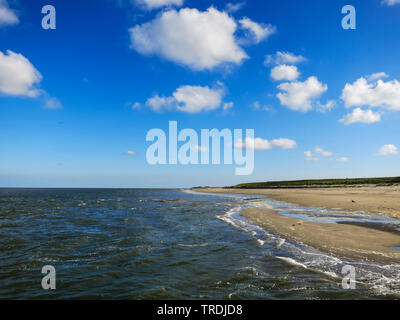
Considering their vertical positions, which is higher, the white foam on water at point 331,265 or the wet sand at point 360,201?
A: the white foam on water at point 331,265

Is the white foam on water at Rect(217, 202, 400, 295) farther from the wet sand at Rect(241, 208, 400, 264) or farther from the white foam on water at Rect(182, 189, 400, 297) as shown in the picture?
the wet sand at Rect(241, 208, 400, 264)

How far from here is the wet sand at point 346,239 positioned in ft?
36.7

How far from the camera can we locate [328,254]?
11578mm

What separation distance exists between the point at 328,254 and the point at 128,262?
30.6 feet

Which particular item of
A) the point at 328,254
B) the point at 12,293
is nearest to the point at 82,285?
the point at 12,293

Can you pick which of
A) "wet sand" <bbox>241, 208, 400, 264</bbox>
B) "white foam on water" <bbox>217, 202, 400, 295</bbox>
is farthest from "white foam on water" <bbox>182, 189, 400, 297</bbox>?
"wet sand" <bbox>241, 208, 400, 264</bbox>

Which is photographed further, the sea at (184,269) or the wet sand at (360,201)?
the wet sand at (360,201)

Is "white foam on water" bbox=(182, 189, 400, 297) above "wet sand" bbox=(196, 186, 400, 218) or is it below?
above

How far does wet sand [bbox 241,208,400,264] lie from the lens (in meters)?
11.2

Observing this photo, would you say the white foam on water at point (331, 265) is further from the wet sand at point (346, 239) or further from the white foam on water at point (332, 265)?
the wet sand at point (346, 239)

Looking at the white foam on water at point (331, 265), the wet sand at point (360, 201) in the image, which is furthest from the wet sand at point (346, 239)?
the wet sand at point (360, 201)

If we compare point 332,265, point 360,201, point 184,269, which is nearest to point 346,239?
point 332,265
